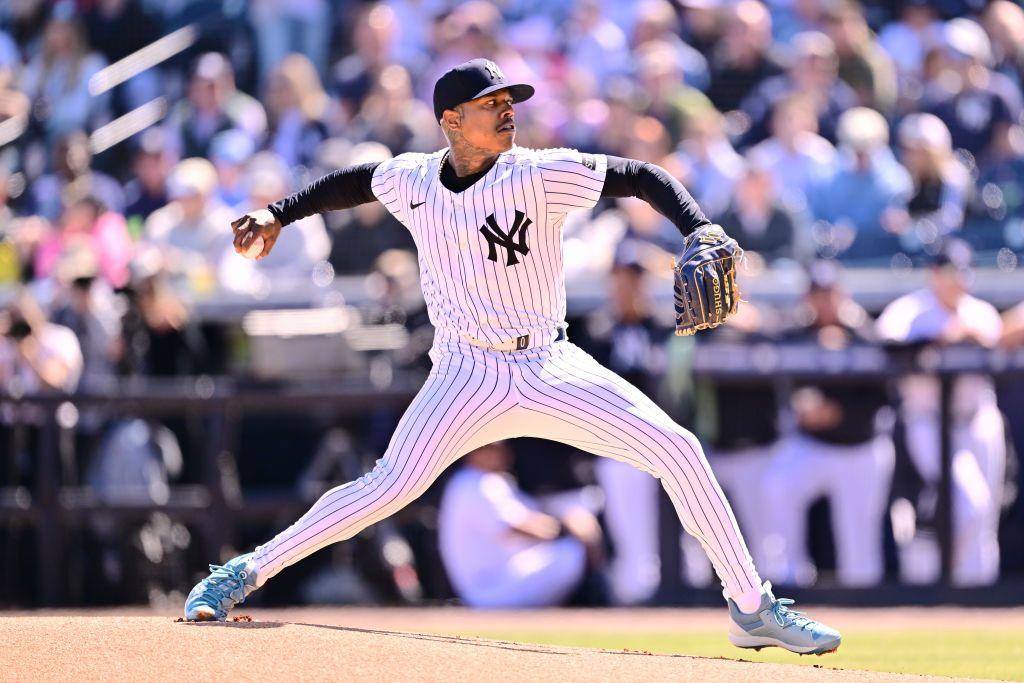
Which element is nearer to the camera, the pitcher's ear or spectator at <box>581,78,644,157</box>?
the pitcher's ear

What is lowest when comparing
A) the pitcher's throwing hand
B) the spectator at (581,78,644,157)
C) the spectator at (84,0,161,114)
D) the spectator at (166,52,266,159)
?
the pitcher's throwing hand

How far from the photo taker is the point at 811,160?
10305 millimetres

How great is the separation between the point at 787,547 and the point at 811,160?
2.70m

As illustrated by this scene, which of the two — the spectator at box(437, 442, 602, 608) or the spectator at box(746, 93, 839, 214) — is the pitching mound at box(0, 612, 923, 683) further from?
the spectator at box(746, 93, 839, 214)

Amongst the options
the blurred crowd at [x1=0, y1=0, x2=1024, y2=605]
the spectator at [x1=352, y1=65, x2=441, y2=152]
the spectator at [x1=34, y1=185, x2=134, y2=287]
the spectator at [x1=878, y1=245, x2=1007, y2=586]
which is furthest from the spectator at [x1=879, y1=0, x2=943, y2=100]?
the spectator at [x1=34, y1=185, x2=134, y2=287]

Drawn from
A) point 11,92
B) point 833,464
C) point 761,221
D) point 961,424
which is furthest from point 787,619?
point 11,92

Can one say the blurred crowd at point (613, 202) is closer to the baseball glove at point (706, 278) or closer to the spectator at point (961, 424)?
the spectator at point (961, 424)

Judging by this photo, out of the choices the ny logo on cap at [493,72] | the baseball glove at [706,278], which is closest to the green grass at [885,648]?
the baseball glove at [706,278]

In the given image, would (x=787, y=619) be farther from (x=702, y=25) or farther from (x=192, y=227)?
(x=702, y=25)

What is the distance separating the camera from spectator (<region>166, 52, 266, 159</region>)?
452 inches

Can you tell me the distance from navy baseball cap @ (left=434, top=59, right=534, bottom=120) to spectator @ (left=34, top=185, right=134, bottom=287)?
515cm

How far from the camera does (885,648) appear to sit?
710 cm

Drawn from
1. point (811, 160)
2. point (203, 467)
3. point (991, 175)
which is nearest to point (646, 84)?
point (811, 160)

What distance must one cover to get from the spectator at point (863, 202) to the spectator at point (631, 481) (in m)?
1.64
